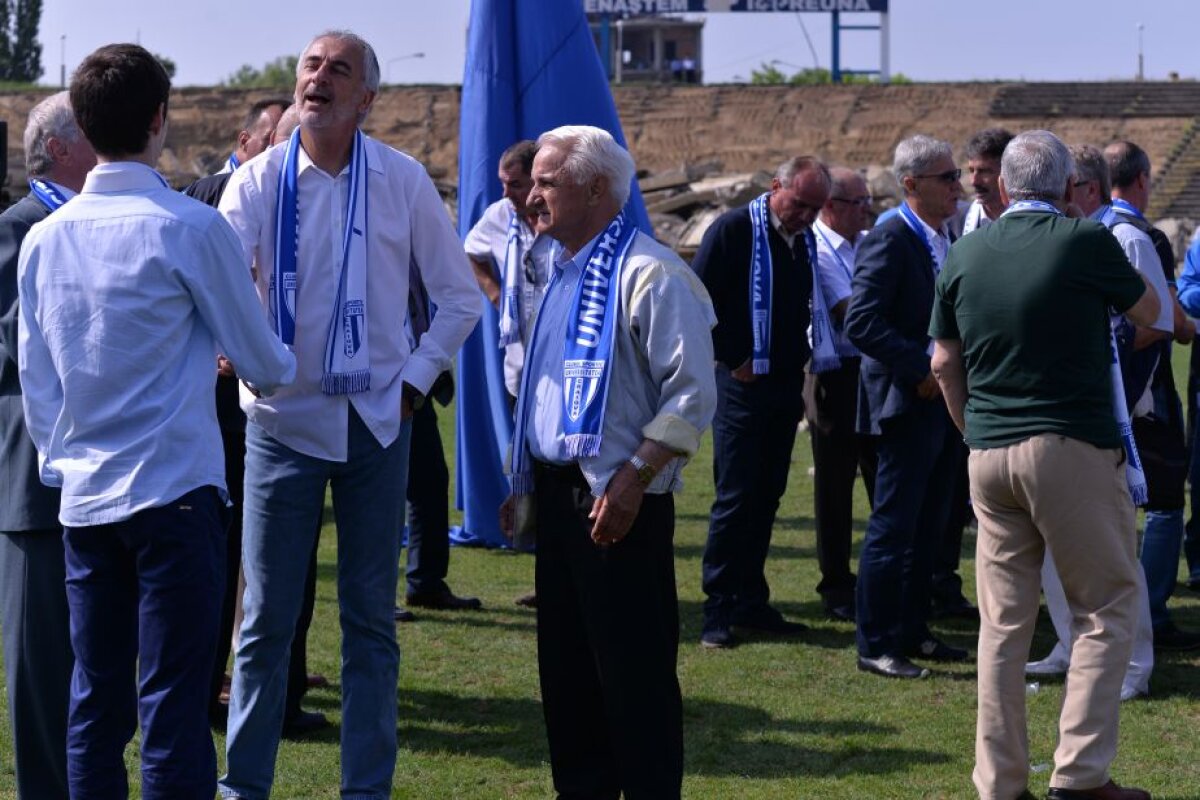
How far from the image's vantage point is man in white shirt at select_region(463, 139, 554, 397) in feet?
23.5

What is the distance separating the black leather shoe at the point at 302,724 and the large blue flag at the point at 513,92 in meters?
3.57

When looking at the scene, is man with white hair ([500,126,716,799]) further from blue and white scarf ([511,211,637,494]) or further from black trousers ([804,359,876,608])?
black trousers ([804,359,876,608])

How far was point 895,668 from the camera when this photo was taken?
655 cm

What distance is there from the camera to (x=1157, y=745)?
5.62 meters

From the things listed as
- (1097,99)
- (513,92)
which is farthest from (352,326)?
(1097,99)

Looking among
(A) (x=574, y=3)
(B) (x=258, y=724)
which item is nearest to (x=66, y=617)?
(B) (x=258, y=724)

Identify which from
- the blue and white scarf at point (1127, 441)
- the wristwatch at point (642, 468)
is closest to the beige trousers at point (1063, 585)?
the blue and white scarf at point (1127, 441)

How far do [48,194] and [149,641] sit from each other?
4.07 ft

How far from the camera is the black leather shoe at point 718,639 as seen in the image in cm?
707

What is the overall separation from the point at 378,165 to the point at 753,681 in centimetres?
282

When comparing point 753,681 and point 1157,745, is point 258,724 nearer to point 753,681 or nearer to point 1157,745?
point 753,681

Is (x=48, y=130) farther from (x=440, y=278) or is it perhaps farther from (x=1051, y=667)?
(x=1051, y=667)

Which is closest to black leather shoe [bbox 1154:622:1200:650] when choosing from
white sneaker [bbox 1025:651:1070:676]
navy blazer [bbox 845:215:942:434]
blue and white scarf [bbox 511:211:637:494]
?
white sneaker [bbox 1025:651:1070:676]

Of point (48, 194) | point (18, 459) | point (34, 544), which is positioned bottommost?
point (34, 544)
